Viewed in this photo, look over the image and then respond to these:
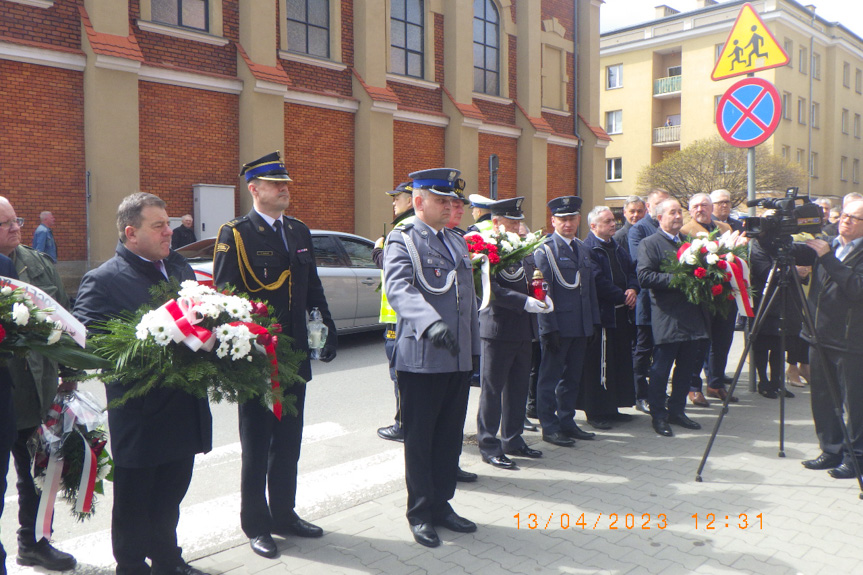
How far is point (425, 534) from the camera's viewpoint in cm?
407

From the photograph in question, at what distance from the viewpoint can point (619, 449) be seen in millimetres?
5934

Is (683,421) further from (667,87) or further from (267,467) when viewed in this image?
(667,87)

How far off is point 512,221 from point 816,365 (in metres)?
2.52

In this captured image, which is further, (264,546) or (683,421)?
(683,421)

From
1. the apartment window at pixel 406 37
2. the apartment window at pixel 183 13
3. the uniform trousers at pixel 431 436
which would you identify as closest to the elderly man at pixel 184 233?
the apartment window at pixel 183 13

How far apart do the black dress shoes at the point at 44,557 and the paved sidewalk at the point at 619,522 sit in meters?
0.68

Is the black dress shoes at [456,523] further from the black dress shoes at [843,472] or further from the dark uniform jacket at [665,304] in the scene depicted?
the dark uniform jacket at [665,304]

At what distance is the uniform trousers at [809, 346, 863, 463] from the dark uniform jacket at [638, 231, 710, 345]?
3.72ft

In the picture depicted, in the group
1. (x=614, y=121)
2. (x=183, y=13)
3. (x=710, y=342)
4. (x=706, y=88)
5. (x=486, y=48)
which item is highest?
(x=706, y=88)

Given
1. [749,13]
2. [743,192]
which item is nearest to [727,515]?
[749,13]

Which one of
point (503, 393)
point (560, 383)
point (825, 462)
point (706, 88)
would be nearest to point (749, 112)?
point (560, 383)

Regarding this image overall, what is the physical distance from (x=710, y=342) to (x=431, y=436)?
4352 mm

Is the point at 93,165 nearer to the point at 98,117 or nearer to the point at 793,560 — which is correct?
the point at 98,117

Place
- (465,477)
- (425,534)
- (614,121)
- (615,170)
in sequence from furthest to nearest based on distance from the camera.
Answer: (614,121), (615,170), (465,477), (425,534)
